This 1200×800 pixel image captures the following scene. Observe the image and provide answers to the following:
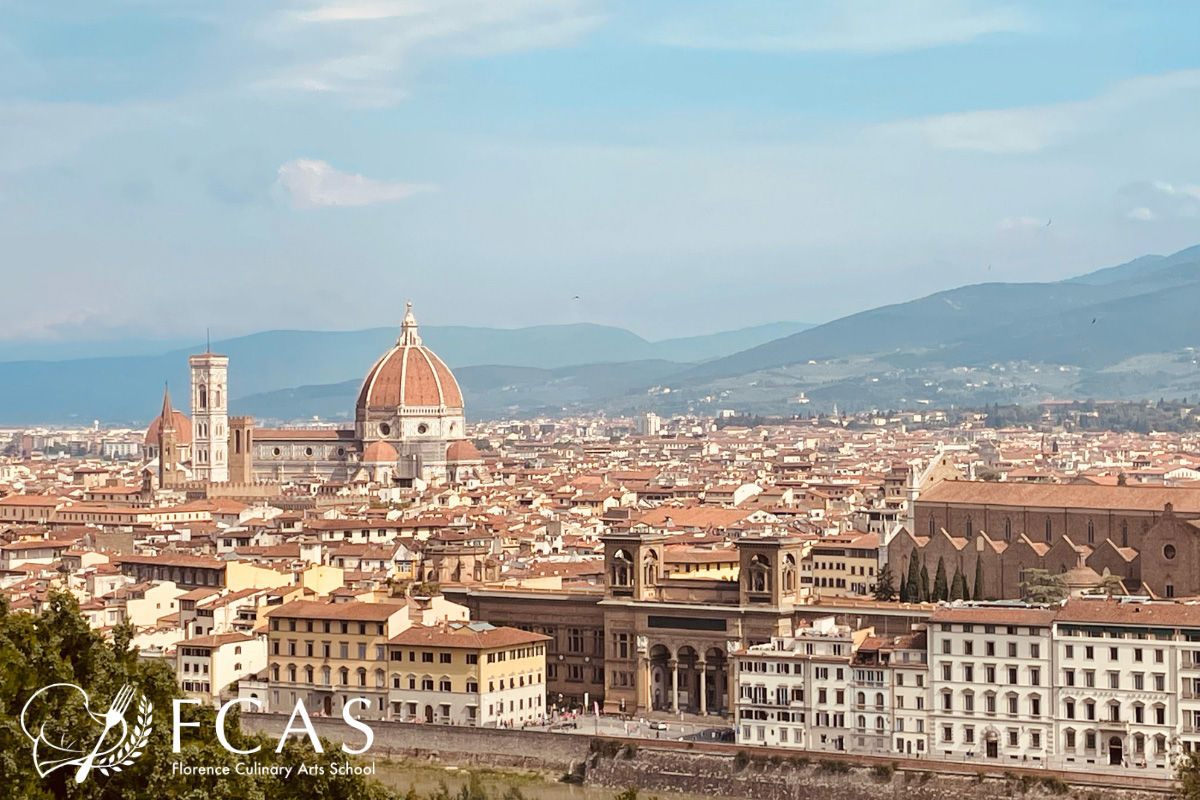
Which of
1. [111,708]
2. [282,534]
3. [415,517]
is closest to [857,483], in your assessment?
[415,517]

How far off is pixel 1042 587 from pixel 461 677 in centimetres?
1226

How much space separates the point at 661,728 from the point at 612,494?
46.9 metres

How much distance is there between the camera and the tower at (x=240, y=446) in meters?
110

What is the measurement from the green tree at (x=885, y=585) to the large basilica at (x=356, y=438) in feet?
183

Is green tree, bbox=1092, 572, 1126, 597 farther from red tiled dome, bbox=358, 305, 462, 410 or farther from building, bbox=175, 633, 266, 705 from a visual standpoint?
red tiled dome, bbox=358, 305, 462, 410

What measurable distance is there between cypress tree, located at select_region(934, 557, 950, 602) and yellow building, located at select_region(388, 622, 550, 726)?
1102 centimetres

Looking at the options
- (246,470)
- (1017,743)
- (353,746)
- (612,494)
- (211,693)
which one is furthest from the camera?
(246,470)

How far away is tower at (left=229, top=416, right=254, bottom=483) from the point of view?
360 feet

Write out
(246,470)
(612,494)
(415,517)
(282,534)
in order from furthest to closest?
(246,470), (612,494), (415,517), (282,534)

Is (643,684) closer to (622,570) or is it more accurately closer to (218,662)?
(622,570)

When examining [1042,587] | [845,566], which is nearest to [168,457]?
[845,566]

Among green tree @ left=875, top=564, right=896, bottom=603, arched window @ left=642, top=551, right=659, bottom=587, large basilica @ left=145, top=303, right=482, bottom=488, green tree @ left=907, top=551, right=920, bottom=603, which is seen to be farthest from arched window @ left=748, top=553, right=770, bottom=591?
large basilica @ left=145, top=303, right=482, bottom=488

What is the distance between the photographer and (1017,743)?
3700 centimetres

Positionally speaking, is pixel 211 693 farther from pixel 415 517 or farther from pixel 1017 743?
pixel 415 517
